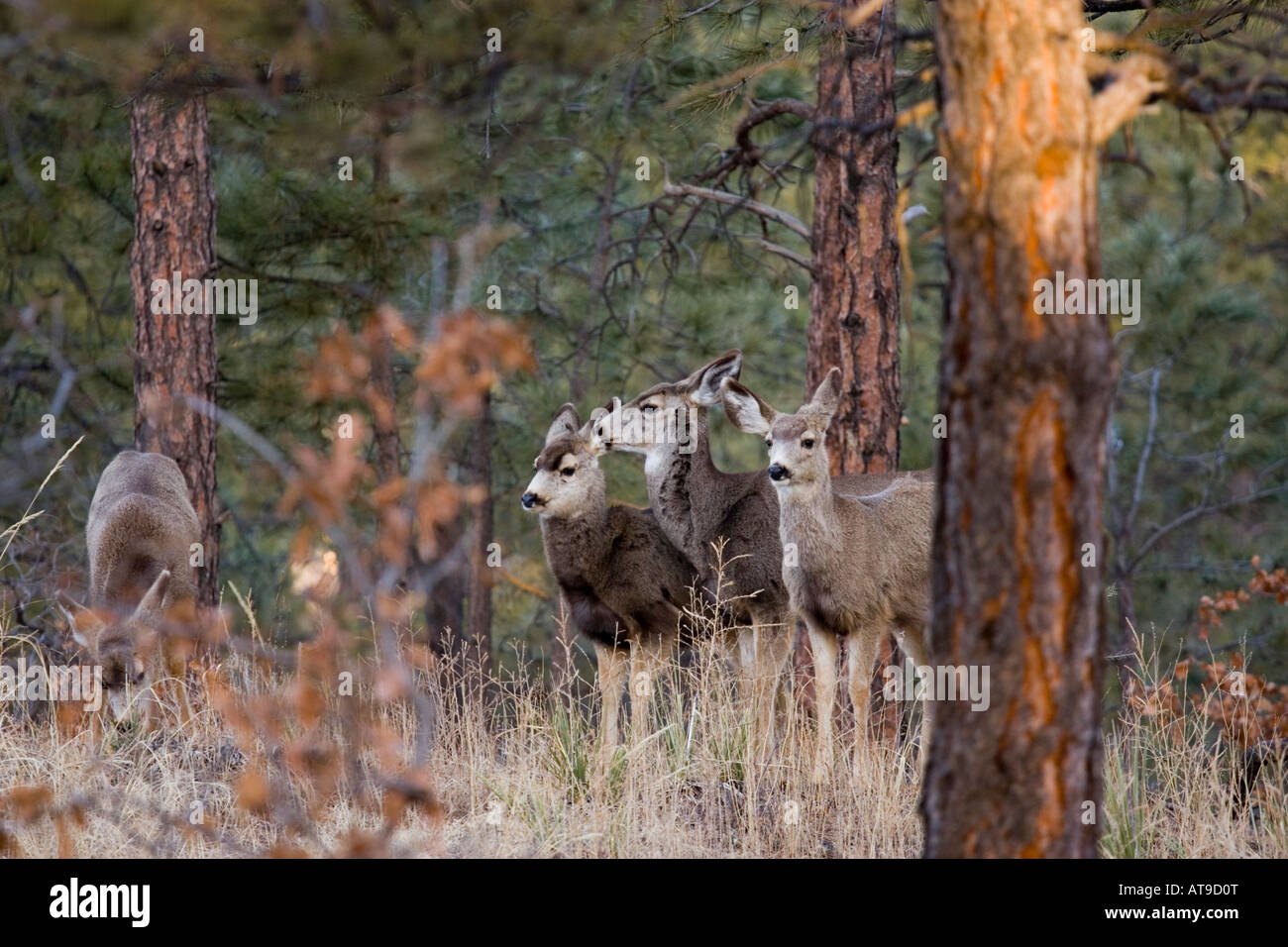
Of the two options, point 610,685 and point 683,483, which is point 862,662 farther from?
point 683,483

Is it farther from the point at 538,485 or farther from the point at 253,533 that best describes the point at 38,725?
the point at 253,533

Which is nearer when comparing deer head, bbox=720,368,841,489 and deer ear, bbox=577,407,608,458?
deer head, bbox=720,368,841,489

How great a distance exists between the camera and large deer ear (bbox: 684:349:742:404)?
8.83m

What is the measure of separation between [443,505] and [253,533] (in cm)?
1683

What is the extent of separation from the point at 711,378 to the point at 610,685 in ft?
6.53

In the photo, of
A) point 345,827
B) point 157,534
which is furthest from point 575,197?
point 345,827

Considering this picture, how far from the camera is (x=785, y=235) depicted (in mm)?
16328

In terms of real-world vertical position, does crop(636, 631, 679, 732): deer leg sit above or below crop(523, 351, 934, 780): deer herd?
below

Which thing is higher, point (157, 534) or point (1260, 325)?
point (1260, 325)

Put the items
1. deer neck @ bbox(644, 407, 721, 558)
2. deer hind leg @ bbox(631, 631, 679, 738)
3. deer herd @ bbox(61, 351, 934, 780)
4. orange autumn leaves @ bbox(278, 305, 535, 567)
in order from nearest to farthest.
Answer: orange autumn leaves @ bbox(278, 305, 535, 567), deer herd @ bbox(61, 351, 934, 780), deer hind leg @ bbox(631, 631, 679, 738), deer neck @ bbox(644, 407, 721, 558)

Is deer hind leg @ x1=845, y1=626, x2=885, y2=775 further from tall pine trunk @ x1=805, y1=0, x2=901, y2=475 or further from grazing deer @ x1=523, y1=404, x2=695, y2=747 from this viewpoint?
tall pine trunk @ x1=805, y1=0, x2=901, y2=475

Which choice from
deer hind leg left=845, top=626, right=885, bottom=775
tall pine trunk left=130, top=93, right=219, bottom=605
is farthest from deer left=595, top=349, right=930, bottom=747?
tall pine trunk left=130, top=93, right=219, bottom=605

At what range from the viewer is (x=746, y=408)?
26.8ft

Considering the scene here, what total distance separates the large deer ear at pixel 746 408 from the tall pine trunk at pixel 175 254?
4.30 metres
